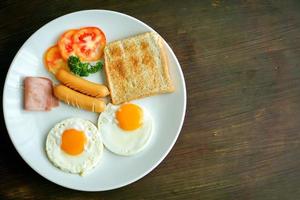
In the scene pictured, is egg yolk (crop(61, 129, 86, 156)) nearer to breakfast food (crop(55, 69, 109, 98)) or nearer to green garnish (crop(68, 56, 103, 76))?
breakfast food (crop(55, 69, 109, 98))

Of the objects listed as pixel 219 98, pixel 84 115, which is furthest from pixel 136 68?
pixel 219 98

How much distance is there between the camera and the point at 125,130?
272 cm

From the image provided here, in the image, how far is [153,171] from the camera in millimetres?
2805

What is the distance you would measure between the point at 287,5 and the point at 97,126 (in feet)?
4.85

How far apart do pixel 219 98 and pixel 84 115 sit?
85cm

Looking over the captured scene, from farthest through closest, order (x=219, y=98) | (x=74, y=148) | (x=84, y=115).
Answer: (x=219, y=98) < (x=84, y=115) < (x=74, y=148)

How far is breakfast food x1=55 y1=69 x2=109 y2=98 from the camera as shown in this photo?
2732mm

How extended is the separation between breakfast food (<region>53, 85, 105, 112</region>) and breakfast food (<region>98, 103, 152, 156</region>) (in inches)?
2.7

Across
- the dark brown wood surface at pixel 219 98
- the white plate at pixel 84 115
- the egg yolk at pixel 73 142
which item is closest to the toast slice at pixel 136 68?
the white plate at pixel 84 115

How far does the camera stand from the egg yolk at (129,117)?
2.71 m

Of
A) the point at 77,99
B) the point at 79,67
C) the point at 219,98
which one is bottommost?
the point at 219,98

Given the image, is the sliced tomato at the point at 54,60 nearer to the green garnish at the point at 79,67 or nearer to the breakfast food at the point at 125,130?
the green garnish at the point at 79,67

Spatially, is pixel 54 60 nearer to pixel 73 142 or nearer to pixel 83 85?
pixel 83 85

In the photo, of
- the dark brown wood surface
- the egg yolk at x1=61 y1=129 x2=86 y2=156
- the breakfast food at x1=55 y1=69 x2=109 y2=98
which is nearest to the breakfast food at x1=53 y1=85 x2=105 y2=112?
the breakfast food at x1=55 y1=69 x2=109 y2=98
